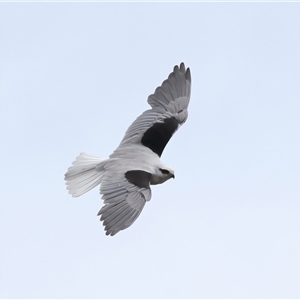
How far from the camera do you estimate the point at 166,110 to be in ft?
44.5

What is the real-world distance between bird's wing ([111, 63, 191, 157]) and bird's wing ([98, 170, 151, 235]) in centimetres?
152

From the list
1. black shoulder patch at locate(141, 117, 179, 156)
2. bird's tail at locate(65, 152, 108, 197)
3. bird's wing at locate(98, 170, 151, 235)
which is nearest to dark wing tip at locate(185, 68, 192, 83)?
black shoulder patch at locate(141, 117, 179, 156)

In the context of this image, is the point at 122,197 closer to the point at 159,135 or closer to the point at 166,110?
the point at 159,135

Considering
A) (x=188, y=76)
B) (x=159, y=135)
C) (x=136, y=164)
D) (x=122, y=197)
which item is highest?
(x=188, y=76)

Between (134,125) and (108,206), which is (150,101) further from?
(108,206)

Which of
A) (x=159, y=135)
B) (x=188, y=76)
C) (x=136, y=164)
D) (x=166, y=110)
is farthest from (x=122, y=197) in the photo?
(x=188, y=76)

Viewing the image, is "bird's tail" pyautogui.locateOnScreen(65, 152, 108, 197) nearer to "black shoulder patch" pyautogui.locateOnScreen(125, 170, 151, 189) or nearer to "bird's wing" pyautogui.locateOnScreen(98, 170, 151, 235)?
"bird's wing" pyautogui.locateOnScreen(98, 170, 151, 235)

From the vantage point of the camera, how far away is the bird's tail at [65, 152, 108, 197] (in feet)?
40.4

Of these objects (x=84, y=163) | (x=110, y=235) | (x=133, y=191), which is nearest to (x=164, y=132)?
(x=84, y=163)

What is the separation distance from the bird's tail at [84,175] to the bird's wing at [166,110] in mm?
714

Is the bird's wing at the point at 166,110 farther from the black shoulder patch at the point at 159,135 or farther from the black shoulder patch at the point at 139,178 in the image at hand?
the black shoulder patch at the point at 139,178

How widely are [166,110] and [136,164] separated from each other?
1.80 m

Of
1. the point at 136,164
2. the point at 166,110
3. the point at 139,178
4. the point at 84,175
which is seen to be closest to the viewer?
the point at 139,178

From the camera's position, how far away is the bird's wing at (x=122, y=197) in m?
10.5
